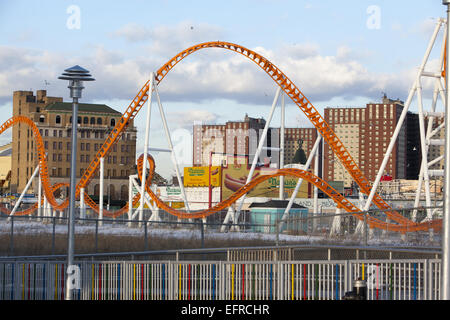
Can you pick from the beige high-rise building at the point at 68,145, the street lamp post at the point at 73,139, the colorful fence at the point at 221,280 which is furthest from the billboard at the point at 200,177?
the street lamp post at the point at 73,139

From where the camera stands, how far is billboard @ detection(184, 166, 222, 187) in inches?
3979

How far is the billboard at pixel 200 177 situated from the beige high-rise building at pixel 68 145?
31.1 metres

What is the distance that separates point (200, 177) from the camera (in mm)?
101375

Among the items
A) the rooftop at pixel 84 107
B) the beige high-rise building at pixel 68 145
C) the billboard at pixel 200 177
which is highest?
the rooftop at pixel 84 107

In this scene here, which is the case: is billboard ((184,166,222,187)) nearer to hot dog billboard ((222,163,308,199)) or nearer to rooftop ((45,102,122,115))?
hot dog billboard ((222,163,308,199))

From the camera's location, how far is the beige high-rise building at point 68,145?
132125 millimetres

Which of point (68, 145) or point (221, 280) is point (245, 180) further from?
point (221, 280)

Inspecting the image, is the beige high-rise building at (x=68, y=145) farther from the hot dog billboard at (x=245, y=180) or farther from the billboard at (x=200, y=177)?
the billboard at (x=200, y=177)

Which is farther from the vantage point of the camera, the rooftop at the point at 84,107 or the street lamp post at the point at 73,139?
the rooftop at the point at 84,107

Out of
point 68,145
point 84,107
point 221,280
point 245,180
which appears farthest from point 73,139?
point 84,107

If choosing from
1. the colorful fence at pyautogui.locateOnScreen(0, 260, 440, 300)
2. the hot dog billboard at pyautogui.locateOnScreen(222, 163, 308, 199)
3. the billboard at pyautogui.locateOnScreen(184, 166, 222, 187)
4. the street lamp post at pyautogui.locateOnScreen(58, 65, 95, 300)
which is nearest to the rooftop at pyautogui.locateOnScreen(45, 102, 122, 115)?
the hot dog billboard at pyautogui.locateOnScreen(222, 163, 308, 199)

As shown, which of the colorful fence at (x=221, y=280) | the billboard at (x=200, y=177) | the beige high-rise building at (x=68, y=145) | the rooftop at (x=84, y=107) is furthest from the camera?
the rooftop at (x=84, y=107)

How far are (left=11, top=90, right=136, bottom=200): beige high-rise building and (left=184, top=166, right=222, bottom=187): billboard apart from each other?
102ft
